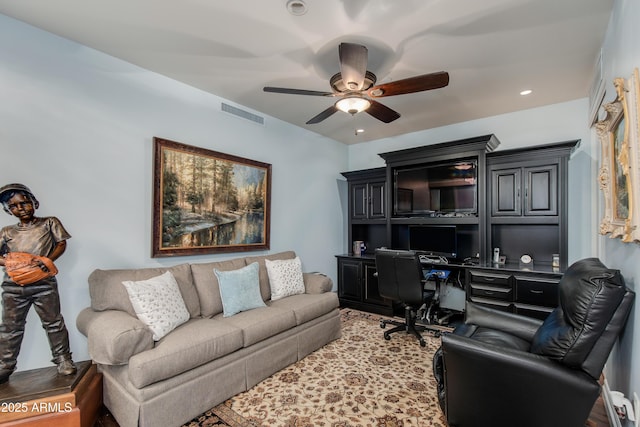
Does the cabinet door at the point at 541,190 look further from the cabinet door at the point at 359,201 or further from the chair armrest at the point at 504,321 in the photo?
the cabinet door at the point at 359,201

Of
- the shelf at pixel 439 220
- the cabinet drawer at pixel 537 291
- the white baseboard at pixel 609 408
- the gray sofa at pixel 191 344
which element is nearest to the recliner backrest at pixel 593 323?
the white baseboard at pixel 609 408

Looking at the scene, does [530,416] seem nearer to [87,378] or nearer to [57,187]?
[87,378]

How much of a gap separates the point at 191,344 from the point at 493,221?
3.66 metres

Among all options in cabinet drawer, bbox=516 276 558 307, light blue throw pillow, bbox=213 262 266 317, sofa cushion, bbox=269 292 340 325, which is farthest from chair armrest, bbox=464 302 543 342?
light blue throw pillow, bbox=213 262 266 317

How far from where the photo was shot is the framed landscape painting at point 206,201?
295 cm

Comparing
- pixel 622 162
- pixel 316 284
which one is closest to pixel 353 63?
pixel 622 162

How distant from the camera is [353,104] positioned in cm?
258

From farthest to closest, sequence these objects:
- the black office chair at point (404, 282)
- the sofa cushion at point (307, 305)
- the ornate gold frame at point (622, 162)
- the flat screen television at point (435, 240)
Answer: the flat screen television at point (435, 240)
the black office chair at point (404, 282)
the sofa cushion at point (307, 305)
the ornate gold frame at point (622, 162)

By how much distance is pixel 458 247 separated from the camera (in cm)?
429

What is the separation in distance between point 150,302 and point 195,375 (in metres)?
0.65

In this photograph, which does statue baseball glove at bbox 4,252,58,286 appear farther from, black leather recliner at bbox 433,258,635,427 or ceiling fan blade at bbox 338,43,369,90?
black leather recliner at bbox 433,258,635,427

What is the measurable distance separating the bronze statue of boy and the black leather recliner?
2557mm

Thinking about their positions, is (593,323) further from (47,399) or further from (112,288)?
(112,288)

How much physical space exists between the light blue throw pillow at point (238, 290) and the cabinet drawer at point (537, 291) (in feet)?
9.34
